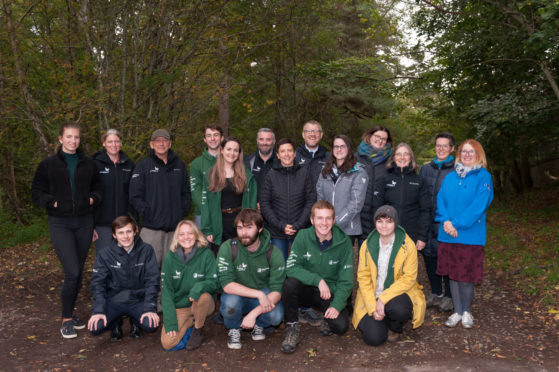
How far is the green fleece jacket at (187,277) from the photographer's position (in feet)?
14.6

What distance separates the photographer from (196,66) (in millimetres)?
9008

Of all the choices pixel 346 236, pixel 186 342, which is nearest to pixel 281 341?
pixel 186 342

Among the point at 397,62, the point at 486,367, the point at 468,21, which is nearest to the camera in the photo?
the point at 486,367

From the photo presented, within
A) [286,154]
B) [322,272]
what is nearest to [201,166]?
[286,154]

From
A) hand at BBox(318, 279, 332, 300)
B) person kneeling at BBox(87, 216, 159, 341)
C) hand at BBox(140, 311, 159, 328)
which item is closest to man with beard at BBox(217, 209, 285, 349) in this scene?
hand at BBox(318, 279, 332, 300)

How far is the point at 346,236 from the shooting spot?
15.2 feet

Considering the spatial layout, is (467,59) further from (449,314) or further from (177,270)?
(177,270)

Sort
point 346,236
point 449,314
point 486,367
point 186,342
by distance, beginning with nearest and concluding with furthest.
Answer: point 486,367
point 186,342
point 346,236
point 449,314

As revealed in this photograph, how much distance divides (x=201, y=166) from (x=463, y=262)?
3.18m

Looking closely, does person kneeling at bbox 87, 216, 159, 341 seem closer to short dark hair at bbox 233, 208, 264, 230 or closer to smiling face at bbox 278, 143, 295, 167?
short dark hair at bbox 233, 208, 264, 230

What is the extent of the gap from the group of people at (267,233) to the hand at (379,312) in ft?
0.04

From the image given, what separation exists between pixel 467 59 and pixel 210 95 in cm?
550

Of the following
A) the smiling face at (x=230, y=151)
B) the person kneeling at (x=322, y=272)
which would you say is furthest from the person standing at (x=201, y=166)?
the person kneeling at (x=322, y=272)

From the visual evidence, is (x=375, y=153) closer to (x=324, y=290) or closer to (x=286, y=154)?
(x=286, y=154)
